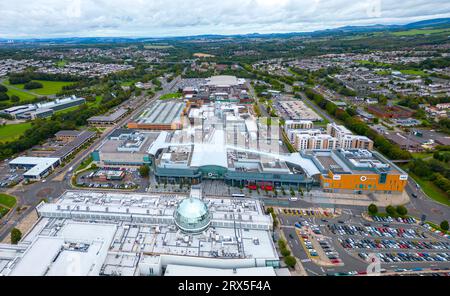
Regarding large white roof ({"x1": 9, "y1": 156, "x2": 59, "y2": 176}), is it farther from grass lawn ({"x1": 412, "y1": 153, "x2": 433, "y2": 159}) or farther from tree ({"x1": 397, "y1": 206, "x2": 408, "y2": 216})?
grass lawn ({"x1": 412, "y1": 153, "x2": 433, "y2": 159})

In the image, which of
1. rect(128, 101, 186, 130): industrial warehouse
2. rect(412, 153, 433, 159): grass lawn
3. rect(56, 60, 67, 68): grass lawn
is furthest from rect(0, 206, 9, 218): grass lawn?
rect(56, 60, 67, 68): grass lawn

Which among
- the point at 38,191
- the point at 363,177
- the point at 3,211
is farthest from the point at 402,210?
the point at 3,211

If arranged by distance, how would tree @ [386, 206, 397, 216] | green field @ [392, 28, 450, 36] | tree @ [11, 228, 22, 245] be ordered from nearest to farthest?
tree @ [11, 228, 22, 245] < tree @ [386, 206, 397, 216] < green field @ [392, 28, 450, 36]

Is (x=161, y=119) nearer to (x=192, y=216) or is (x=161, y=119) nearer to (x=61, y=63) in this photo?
(x=192, y=216)

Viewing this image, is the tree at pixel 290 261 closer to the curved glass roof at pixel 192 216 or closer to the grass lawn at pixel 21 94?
the curved glass roof at pixel 192 216

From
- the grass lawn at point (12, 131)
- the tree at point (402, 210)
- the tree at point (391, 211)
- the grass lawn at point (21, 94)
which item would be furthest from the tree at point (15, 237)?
the grass lawn at point (21, 94)
